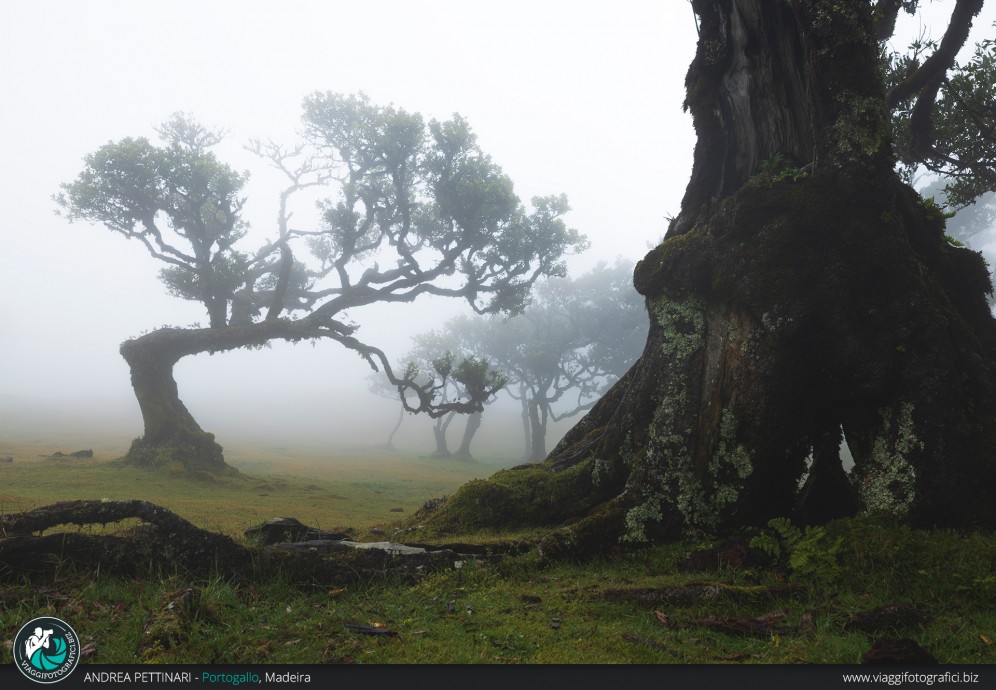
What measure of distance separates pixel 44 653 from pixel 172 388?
21171 millimetres

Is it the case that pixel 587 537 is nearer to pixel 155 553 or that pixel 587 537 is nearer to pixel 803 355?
pixel 803 355

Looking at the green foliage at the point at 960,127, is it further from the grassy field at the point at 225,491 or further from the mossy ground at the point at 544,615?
the grassy field at the point at 225,491

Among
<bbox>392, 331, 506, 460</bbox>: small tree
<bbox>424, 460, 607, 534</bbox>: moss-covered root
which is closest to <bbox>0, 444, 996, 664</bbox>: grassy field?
<bbox>424, 460, 607, 534</bbox>: moss-covered root

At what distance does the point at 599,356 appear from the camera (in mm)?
49094

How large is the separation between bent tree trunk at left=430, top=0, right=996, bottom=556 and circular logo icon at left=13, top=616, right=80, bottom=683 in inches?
177

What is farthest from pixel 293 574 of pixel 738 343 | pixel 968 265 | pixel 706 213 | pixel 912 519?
pixel 968 265

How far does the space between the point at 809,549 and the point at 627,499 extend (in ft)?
6.80

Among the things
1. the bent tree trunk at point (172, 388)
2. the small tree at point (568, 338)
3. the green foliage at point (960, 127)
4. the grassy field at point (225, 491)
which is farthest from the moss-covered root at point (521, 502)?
the small tree at point (568, 338)

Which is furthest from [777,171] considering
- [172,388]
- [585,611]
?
[172,388]

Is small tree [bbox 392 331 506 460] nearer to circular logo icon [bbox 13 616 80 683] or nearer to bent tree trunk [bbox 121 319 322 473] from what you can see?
bent tree trunk [bbox 121 319 322 473]

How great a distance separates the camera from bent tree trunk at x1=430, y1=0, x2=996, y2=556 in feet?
19.1

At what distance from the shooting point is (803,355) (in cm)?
647

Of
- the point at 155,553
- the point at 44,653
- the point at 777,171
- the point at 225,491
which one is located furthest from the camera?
the point at 225,491

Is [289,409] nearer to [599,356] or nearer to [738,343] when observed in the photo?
[599,356]
